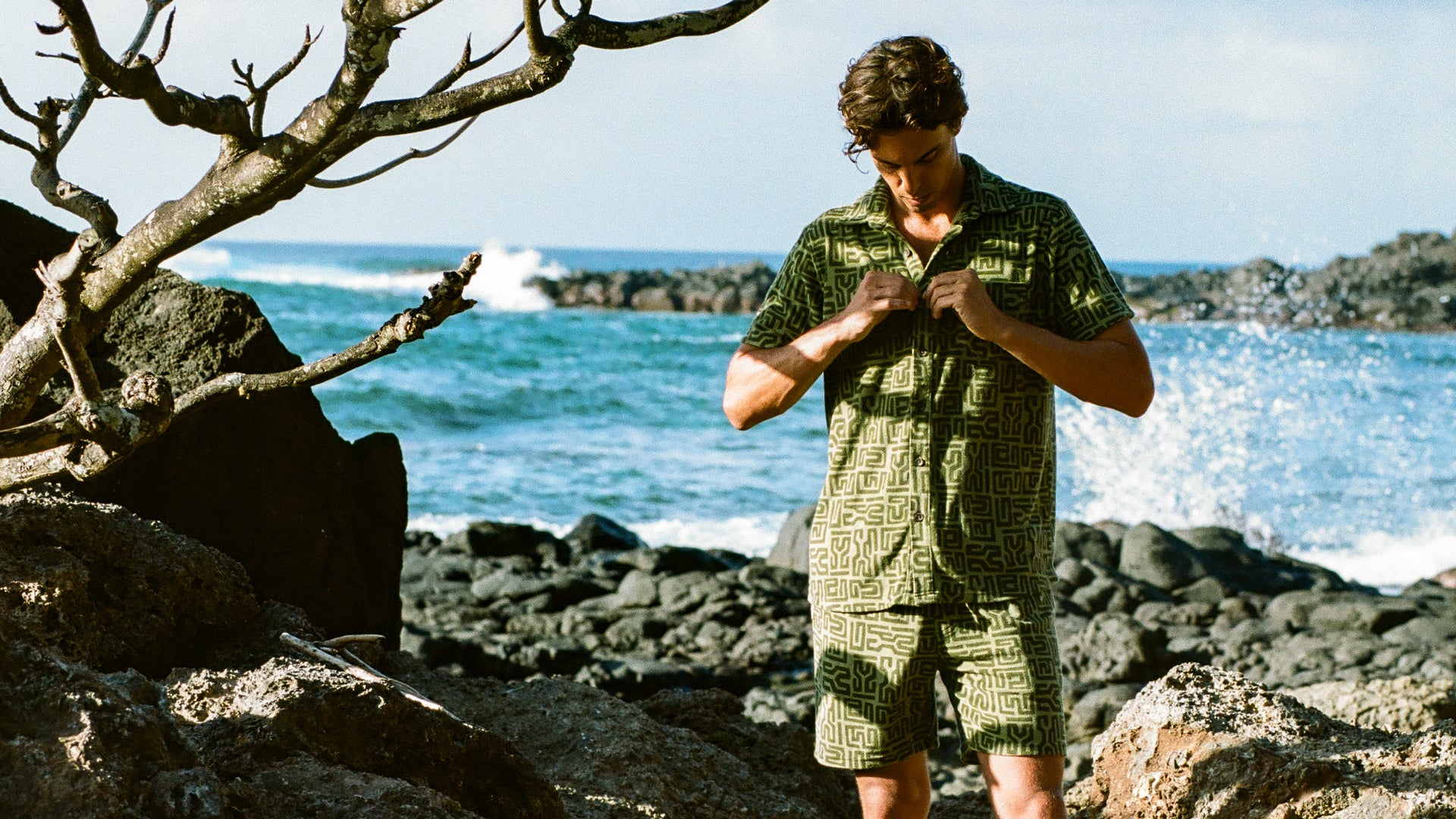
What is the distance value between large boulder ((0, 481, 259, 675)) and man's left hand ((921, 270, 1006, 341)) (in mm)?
1879

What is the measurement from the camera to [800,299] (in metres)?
2.87

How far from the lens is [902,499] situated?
2.74 m

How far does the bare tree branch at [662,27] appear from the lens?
2713 millimetres

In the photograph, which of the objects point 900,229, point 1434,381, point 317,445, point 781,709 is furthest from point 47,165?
point 1434,381

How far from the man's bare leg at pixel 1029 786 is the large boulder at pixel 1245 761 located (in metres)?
0.66

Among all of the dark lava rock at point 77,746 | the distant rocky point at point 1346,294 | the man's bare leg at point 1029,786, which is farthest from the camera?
the distant rocky point at point 1346,294

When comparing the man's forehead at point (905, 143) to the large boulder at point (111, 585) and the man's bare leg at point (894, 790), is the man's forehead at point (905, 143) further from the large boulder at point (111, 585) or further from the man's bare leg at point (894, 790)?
the large boulder at point (111, 585)

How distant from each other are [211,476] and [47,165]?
125 centimetres

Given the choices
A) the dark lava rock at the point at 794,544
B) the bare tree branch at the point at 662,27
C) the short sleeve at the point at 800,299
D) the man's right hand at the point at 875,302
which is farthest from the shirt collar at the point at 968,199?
the dark lava rock at the point at 794,544

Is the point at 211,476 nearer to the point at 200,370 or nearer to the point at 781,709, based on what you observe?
the point at 200,370

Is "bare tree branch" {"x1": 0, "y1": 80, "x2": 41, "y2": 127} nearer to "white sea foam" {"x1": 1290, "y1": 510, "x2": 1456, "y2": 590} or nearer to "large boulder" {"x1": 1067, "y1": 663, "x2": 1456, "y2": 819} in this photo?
"large boulder" {"x1": 1067, "y1": 663, "x2": 1456, "y2": 819}

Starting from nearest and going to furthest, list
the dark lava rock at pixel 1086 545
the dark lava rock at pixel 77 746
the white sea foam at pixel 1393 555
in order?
the dark lava rock at pixel 77 746 < the dark lava rock at pixel 1086 545 < the white sea foam at pixel 1393 555

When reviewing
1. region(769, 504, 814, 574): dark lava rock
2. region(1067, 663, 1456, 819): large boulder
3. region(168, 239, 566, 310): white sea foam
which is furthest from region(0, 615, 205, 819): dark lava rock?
region(168, 239, 566, 310): white sea foam

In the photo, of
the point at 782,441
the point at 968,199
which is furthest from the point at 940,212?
the point at 782,441
